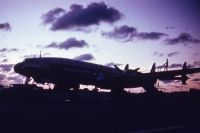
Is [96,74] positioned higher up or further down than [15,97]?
higher up

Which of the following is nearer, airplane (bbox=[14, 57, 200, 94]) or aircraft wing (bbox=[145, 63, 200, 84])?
airplane (bbox=[14, 57, 200, 94])

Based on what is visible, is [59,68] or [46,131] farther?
[59,68]

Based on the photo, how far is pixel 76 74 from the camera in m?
39.7

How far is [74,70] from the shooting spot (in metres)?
39.7

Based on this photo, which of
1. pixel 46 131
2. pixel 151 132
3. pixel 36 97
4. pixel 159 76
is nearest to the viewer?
pixel 151 132

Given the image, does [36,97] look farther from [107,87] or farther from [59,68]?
[107,87]

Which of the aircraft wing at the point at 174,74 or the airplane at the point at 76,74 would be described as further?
the aircraft wing at the point at 174,74

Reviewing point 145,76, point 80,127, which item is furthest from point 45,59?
point 80,127

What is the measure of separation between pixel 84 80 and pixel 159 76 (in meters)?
12.7

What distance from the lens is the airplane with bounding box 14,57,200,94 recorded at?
37312mm

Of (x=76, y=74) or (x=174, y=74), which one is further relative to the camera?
(x=174, y=74)

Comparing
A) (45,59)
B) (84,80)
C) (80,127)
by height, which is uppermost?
(45,59)

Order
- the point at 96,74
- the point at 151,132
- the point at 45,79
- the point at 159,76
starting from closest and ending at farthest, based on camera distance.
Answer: the point at 151,132, the point at 45,79, the point at 96,74, the point at 159,76

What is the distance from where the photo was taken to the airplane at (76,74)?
3731 centimetres
